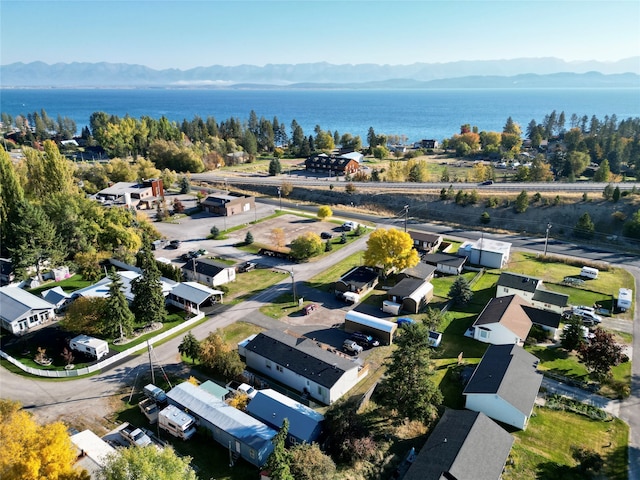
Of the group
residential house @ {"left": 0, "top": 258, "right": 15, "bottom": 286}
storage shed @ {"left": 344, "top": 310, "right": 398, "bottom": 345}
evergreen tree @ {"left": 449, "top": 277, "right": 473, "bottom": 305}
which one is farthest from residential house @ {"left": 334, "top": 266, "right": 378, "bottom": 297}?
residential house @ {"left": 0, "top": 258, "right": 15, "bottom": 286}

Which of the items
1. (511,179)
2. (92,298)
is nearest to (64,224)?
(92,298)

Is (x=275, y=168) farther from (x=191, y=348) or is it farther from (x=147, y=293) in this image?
(x=191, y=348)

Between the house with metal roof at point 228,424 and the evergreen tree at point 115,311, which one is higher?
the evergreen tree at point 115,311

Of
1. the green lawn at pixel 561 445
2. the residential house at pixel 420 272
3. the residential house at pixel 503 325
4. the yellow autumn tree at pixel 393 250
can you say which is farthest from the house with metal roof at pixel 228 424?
the residential house at pixel 420 272

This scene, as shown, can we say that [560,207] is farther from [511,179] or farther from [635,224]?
[511,179]

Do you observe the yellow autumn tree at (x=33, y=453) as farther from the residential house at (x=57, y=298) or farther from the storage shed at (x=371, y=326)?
the residential house at (x=57, y=298)

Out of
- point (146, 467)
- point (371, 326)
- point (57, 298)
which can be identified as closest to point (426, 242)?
point (371, 326)
